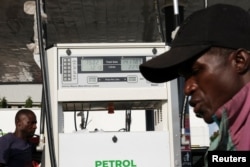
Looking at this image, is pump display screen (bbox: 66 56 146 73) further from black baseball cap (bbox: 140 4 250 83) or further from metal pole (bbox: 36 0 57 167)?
black baseball cap (bbox: 140 4 250 83)

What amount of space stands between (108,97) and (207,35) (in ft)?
4.79

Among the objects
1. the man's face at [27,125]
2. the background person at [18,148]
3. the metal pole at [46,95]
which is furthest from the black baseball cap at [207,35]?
the man's face at [27,125]

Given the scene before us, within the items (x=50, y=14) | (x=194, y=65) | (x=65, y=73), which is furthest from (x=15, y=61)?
(x=194, y=65)

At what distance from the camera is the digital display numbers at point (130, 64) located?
2.61 m

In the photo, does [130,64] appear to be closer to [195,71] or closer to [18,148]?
[195,71]

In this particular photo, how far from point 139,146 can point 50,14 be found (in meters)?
6.19

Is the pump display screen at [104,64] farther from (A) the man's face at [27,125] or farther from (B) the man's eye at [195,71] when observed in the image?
(A) the man's face at [27,125]

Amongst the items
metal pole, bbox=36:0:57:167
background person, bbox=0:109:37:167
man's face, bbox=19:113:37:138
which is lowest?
background person, bbox=0:109:37:167

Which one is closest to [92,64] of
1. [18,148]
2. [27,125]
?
[18,148]

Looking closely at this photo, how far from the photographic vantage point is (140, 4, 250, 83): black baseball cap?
3.65 feet

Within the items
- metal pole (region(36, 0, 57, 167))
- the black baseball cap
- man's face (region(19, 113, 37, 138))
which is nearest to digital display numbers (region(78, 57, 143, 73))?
metal pole (region(36, 0, 57, 167))

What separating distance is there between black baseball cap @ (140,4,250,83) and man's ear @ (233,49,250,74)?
0.5 inches

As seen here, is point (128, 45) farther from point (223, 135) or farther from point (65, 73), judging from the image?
point (223, 135)

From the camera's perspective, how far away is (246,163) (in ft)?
3.59
